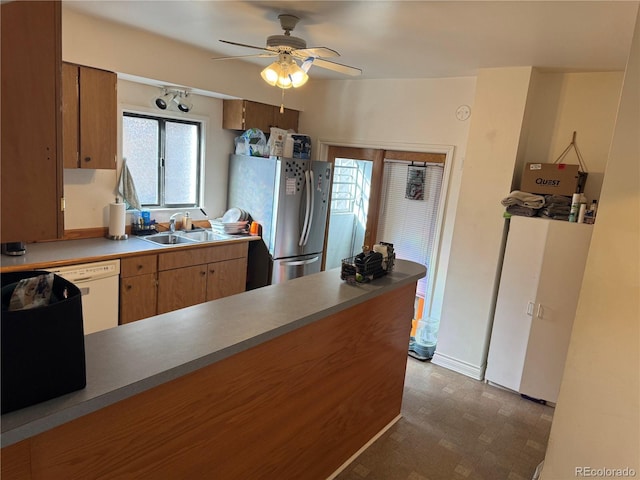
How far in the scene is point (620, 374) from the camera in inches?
72.3

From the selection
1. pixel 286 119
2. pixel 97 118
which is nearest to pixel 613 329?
pixel 97 118

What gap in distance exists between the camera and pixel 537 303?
10.4ft

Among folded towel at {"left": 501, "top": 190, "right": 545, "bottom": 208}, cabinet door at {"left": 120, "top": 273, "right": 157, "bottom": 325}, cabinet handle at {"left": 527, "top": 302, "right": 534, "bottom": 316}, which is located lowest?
cabinet door at {"left": 120, "top": 273, "right": 157, "bottom": 325}

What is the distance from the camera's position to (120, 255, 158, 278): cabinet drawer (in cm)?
312

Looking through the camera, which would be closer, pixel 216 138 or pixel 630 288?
pixel 630 288

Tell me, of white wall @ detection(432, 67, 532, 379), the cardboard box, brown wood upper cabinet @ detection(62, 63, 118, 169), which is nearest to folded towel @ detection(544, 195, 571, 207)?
the cardboard box

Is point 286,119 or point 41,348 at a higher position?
A: point 286,119

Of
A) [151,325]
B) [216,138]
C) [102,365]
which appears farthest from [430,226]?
[102,365]

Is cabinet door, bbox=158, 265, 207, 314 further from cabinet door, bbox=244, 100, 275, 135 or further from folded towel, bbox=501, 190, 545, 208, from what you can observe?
folded towel, bbox=501, 190, 545, 208

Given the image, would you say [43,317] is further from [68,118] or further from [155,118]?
[155,118]

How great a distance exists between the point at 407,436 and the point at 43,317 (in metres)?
2.40

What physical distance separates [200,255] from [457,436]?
95.7 inches

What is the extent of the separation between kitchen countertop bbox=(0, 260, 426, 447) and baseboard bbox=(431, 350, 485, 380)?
1.87 meters

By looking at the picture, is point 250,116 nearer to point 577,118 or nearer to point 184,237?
point 184,237
